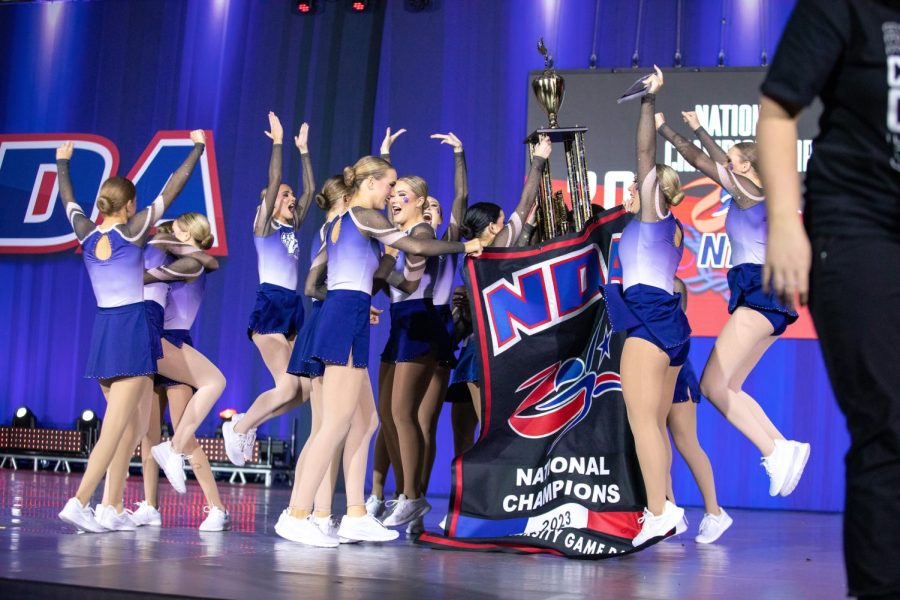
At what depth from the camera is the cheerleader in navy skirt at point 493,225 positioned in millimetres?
5047

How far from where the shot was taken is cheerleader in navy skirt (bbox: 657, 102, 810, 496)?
4887 millimetres

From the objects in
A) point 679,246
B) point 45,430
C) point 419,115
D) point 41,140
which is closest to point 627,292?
point 679,246

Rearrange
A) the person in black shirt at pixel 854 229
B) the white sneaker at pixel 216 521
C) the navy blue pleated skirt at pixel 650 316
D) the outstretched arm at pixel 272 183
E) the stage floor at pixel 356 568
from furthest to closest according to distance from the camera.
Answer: the outstretched arm at pixel 272 183, the white sneaker at pixel 216 521, the navy blue pleated skirt at pixel 650 316, the stage floor at pixel 356 568, the person in black shirt at pixel 854 229

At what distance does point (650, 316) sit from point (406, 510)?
A: 68.1 inches

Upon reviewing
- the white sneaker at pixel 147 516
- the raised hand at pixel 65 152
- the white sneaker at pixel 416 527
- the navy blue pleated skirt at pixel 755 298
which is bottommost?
the white sneaker at pixel 147 516

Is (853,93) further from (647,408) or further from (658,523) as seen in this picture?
(658,523)

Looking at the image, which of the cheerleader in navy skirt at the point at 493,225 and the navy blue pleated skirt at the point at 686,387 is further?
the navy blue pleated skirt at the point at 686,387

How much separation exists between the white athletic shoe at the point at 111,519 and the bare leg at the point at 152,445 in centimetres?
36

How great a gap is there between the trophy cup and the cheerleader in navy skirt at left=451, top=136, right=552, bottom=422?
7 centimetres

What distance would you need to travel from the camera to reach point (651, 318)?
4.28 m

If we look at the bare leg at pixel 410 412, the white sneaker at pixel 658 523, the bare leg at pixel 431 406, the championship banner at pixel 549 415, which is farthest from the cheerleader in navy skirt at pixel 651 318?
the bare leg at pixel 431 406

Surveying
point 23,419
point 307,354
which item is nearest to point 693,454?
point 307,354

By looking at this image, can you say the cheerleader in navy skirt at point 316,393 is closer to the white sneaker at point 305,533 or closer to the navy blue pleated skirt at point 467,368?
the white sneaker at point 305,533

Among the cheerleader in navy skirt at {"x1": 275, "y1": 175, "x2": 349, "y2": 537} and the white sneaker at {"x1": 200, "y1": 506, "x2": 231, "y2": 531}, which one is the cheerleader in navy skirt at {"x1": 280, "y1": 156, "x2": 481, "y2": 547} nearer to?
the cheerleader in navy skirt at {"x1": 275, "y1": 175, "x2": 349, "y2": 537}
